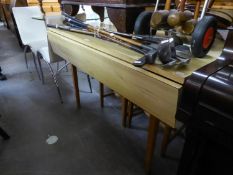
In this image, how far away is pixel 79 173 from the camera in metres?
1.25

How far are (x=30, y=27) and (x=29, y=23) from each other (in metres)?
0.05

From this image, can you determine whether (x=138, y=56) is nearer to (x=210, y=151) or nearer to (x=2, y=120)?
(x=210, y=151)

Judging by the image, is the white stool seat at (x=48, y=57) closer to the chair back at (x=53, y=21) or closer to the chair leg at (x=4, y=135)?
the chair back at (x=53, y=21)

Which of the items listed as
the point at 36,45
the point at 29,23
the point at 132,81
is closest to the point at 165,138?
the point at 132,81

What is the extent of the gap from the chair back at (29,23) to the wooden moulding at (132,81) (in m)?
1.10

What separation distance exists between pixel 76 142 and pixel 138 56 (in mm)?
933

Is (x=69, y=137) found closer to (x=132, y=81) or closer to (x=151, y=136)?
(x=151, y=136)

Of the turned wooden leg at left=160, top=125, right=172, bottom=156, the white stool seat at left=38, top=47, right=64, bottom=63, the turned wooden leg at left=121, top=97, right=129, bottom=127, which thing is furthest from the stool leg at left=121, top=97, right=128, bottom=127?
the white stool seat at left=38, top=47, right=64, bottom=63

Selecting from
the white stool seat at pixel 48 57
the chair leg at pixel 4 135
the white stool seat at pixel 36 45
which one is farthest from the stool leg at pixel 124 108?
the white stool seat at pixel 36 45

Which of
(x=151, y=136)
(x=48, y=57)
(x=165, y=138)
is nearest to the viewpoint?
(x=151, y=136)

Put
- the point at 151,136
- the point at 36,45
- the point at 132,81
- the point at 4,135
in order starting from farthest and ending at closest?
the point at 36,45
the point at 4,135
the point at 151,136
the point at 132,81

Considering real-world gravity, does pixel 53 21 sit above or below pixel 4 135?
above

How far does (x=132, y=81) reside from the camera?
88cm

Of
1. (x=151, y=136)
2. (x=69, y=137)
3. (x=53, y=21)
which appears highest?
(x=53, y=21)
